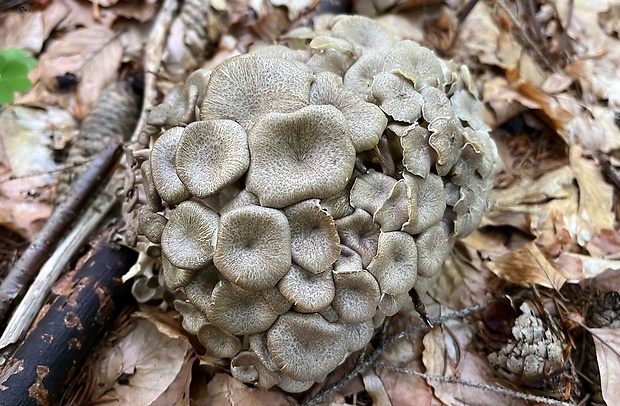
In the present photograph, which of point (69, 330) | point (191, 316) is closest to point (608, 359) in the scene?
point (191, 316)

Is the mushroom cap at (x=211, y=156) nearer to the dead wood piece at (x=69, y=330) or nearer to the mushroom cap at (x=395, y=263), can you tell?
the mushroom cap at (x=395, y=263)

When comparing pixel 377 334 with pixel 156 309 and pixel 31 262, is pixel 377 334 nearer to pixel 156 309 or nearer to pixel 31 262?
pixel 156 309

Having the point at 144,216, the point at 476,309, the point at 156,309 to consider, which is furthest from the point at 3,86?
the point at 476,309

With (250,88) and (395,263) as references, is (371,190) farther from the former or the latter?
(250,88)

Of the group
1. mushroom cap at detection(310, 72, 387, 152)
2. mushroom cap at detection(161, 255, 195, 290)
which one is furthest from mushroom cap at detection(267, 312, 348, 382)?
mushroom cap at detection(310, 72, 387, 152)

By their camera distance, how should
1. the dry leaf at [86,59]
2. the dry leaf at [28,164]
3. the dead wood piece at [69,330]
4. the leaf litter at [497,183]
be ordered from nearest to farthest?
1. the dead wood piece at [69,330]
2. the leaf litter at [497,183]
3. the dry leaf at [28,164]
4. the dry leaf at [86,59]

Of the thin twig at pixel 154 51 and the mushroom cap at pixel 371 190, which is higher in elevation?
the mushroom cap at pixel 371 190

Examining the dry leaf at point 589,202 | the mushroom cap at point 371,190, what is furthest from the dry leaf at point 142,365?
the dry leaf at point 589,202
